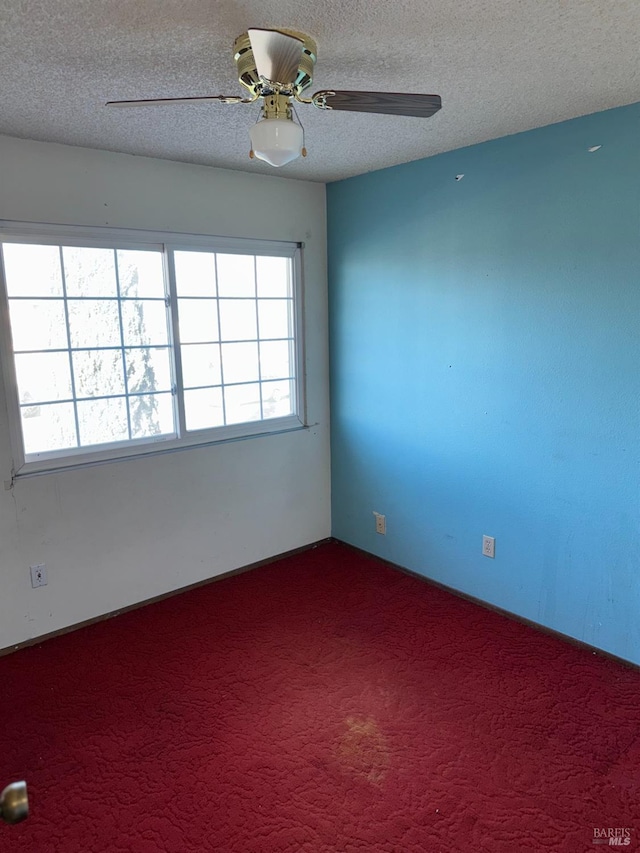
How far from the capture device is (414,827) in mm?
1738

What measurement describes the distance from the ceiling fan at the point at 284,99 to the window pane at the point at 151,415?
1.69m

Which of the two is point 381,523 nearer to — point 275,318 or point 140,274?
point 275,318


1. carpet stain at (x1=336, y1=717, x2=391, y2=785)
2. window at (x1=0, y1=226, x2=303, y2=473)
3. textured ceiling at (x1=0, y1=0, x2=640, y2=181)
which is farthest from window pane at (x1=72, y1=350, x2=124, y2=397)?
carpet stain at (x1=336, y1=717, x2=391, y2=785)

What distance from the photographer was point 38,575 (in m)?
2.72

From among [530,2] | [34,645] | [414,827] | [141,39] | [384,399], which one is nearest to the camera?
[530,2]

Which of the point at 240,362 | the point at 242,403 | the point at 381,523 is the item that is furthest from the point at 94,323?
the point at 381,523

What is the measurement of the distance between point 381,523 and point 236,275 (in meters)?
1.84

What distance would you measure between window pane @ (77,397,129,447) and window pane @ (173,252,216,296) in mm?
736

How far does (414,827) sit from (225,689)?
100cm

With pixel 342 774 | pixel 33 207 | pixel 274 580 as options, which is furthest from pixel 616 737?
pixel 33 207

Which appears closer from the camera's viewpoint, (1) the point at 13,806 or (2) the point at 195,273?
(1) the point at 13,806

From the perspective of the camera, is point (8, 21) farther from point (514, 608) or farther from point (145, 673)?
point (514, 608)

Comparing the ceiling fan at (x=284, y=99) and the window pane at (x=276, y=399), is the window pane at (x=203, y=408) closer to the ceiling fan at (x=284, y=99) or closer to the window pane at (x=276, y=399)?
the window pane at (x=276, y=399)

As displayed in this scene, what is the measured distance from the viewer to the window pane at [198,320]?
3.10 metres
